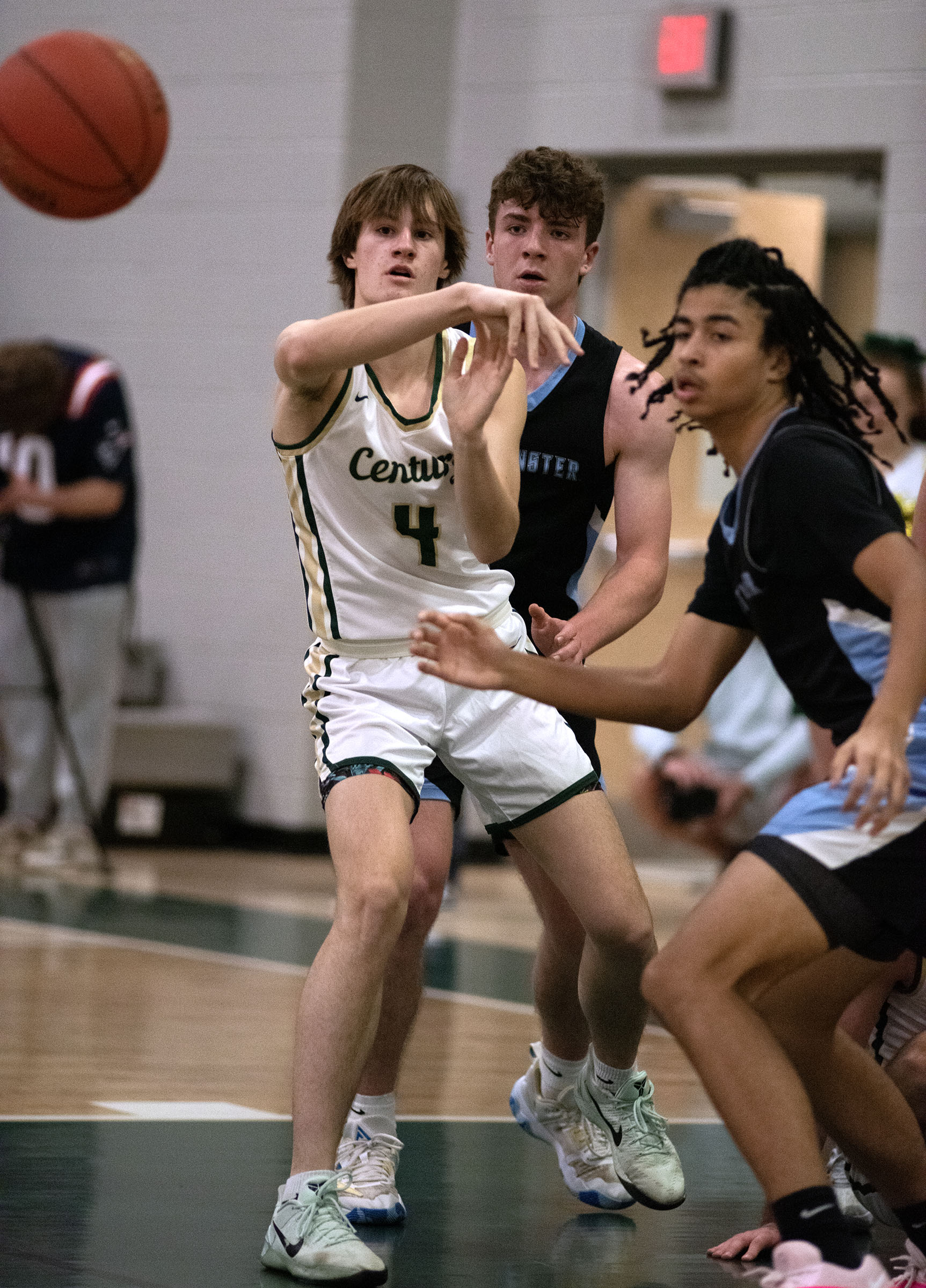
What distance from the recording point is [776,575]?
275cm

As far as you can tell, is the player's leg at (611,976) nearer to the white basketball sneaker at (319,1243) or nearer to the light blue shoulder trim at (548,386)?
the white basketball sneaker at (319,1243)

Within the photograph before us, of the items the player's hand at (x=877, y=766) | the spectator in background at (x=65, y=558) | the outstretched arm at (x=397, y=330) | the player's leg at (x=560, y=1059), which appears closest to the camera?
the player's hand at (x=877, y=766)

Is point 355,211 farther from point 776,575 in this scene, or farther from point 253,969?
point 253,969

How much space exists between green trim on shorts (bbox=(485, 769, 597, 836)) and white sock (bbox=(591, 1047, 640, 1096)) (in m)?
0.50

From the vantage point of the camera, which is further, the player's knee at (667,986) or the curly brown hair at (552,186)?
the curly brown hair at (552,186)

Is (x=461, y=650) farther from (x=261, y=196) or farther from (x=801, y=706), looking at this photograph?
(x=261, y=196)

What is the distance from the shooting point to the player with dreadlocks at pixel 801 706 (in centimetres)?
259

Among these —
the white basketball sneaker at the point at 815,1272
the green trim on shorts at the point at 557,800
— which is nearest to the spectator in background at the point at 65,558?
the green trim on shorts at the point at 557,800

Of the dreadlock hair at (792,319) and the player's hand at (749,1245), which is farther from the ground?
the dreadlock hair at (792,319)

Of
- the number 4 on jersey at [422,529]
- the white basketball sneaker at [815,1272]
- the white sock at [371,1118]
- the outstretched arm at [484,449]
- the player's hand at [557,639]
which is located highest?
the outstretched arm at [484,449]

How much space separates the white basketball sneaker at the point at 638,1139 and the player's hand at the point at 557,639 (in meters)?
0.74

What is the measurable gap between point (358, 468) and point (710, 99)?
5.76 meters

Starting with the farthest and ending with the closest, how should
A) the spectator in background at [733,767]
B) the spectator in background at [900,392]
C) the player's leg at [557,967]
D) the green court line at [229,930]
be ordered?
the spectator in background at [733,767], the green court line at [229,930], the spectator in background at [900,392], the player's leg at [557,967]

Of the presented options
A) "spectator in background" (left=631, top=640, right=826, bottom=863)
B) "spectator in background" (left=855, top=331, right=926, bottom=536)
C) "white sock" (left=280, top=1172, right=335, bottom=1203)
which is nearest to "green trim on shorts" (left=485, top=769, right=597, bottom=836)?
"white sock" (left=280, top=1172, right=335, bottom=1203)
